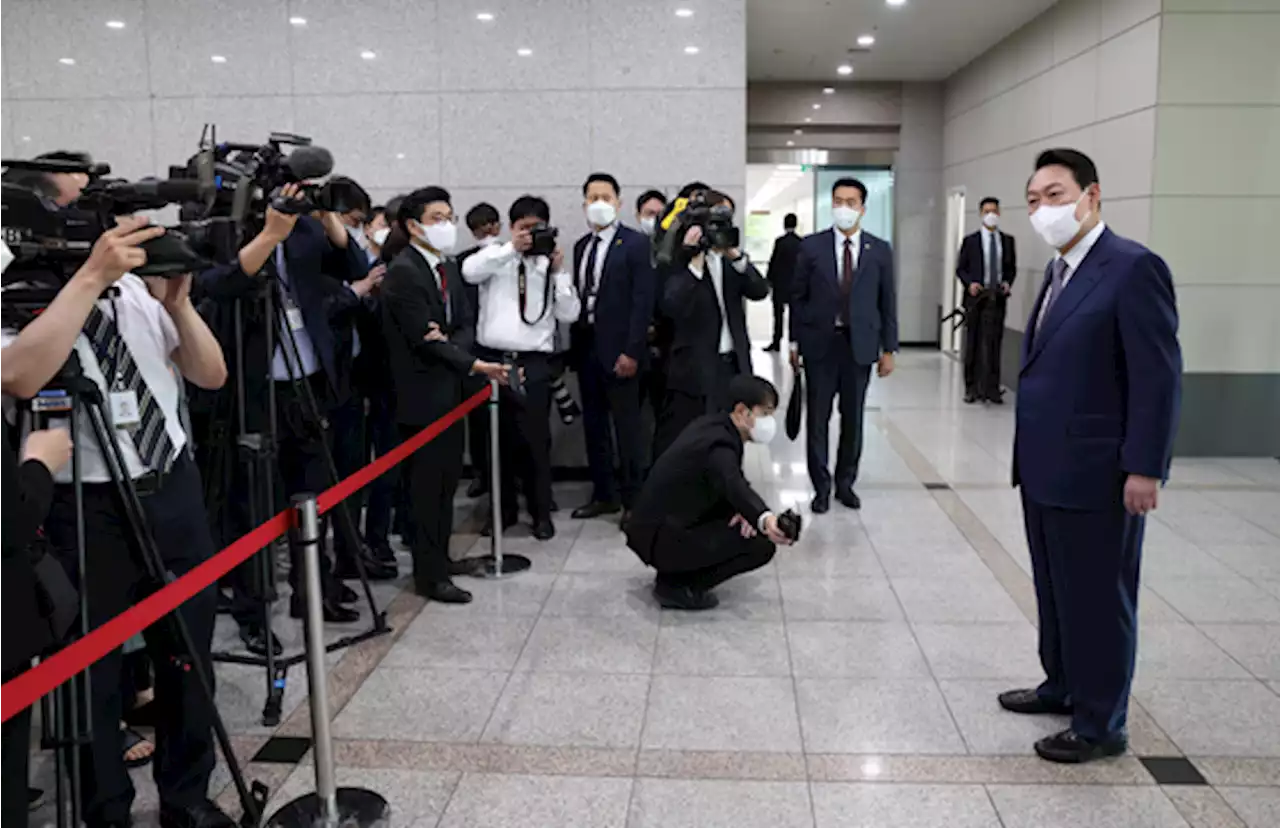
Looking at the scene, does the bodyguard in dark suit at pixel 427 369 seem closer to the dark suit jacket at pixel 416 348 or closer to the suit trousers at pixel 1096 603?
the dark suit jacket at pixel 416 348

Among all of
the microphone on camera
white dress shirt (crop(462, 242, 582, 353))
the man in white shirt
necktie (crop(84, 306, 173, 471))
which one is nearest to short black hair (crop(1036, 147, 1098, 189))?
the microphone on camera

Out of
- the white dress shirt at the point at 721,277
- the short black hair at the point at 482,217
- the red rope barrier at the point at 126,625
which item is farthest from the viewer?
the short black hair at the point at 482,217

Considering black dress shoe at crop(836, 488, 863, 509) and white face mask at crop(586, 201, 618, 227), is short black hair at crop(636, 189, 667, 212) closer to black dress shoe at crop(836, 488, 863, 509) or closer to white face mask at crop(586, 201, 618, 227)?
white face mask at crop(586, 201, 618, 227)

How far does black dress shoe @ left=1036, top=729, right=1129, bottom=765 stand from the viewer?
2953mm

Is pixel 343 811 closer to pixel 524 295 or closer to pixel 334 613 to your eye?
pixel 334 613

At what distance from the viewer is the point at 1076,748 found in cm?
296

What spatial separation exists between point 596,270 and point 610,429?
0.94 meters

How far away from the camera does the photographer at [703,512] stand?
4.12 meters

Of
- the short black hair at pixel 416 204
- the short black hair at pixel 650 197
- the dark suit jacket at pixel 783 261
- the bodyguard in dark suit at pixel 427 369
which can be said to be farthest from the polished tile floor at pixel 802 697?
the dark suit jacket at pixel 783 261

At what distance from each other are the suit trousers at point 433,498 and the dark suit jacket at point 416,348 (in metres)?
0.11

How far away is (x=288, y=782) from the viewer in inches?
114

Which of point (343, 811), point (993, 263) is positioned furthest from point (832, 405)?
point (993, 263)

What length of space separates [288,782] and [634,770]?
3.20 feet

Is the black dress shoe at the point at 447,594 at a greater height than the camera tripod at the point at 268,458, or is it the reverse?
the camera tripod at the point at 268,458
